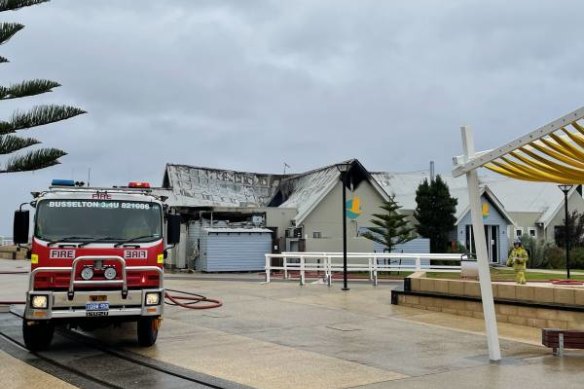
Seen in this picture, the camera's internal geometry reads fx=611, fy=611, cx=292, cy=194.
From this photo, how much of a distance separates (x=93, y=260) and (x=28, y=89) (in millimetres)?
7428

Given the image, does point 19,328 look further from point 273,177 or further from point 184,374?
point 273,177

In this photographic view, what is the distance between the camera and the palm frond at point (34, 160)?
15.2 metres

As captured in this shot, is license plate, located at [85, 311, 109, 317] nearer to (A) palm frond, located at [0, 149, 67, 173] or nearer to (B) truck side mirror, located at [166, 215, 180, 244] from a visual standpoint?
(B) truck side mirror, located at [166, 215, 180, 244]

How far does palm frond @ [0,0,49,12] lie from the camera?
1459 centimetres

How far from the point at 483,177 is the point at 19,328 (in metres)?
44.0

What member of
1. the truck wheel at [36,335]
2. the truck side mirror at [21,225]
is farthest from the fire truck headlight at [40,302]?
the truck side mirror at [21,225]

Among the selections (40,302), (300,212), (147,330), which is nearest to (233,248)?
(300,212)

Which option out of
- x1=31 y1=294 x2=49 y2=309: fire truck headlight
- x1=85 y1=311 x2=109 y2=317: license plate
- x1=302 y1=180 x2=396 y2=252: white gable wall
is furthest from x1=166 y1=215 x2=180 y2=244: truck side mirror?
x1=302 y1=180 x2=396 y2=252: white gable wall

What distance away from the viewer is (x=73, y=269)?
9.53 m

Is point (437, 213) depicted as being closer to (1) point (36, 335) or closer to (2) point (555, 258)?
(2) point (555, 258)

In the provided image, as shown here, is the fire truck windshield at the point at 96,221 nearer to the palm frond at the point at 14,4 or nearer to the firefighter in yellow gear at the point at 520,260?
the palm frond at the point at 14,4

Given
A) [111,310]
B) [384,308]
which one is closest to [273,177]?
[384,308]

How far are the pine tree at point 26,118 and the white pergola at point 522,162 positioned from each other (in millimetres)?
10108

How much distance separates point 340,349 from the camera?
413 inches
